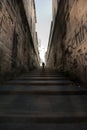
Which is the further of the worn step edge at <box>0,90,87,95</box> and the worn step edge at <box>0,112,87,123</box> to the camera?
the worn step edge at <box>0,90,87,95</box>

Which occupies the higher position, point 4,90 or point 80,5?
point 80,5

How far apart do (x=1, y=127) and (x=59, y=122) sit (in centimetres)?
84

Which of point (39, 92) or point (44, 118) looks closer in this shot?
point (44, 118)

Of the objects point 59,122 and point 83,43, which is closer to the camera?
point 59,122

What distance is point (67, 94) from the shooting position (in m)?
3.67

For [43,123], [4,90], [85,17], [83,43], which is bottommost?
[43,123]

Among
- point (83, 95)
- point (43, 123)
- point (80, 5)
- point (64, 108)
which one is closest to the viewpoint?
point (43, 123)

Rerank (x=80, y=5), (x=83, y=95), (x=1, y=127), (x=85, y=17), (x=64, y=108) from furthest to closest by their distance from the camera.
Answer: (x=80, y=5) → (x=85, y=17) → (x=83, y=95) → (x=64, y=108) → (x=1, y=127)

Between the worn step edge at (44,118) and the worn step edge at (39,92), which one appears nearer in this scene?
the worn step edge at (44,118)

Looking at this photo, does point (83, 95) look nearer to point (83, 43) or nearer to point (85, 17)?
point (83, 43)

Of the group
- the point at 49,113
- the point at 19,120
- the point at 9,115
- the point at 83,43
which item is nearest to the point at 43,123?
the point at 49,113

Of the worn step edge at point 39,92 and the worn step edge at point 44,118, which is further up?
the worn step edge at point 39,92

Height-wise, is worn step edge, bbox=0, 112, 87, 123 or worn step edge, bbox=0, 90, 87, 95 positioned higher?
worn step edge, bbox=0, 90, 87, 95

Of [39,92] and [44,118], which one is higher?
[39,92]
